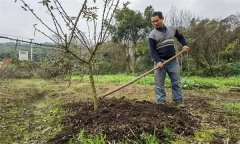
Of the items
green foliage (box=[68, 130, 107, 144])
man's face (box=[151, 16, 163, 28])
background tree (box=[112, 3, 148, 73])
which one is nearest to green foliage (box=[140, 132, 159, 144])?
green foliage (box=[68, 130, 107, 144])

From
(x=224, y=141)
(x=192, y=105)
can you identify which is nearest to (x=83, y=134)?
(x=224, y=141)

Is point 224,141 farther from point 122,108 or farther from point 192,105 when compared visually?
point 192,105

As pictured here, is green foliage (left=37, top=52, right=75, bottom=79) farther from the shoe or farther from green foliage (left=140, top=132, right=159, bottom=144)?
green foliage (left=140, top=132, right=159, bottom=144)

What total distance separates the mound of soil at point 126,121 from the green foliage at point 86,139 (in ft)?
0.33

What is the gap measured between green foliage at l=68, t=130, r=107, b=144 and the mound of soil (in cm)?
10

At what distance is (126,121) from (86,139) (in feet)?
2.58

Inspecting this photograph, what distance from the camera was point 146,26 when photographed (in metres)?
30.8

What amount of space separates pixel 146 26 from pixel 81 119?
83.3 feet

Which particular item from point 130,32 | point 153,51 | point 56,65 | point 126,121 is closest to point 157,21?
point 153,51

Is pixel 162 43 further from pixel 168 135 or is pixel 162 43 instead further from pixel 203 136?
pixel 168 135

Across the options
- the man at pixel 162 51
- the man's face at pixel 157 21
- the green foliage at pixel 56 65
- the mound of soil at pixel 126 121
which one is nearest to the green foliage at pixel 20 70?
the green foliage at pixel 56 65

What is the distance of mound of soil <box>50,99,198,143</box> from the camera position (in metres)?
4.98

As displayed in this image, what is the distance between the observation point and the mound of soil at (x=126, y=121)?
498 centimetres

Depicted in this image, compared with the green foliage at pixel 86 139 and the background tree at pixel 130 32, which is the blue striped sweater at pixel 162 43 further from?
the background tree at pixel 130 32
